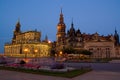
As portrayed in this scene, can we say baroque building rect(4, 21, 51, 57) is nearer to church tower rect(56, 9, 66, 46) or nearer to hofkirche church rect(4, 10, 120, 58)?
hofkirche church rect(4, 10, 120, 58)

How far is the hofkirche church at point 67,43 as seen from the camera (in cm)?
11144

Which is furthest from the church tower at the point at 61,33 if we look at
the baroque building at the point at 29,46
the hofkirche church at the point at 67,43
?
the baroque building at the point at 29,46

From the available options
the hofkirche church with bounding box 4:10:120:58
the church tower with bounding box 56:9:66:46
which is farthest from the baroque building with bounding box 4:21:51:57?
the church tower with bounding box 56:9:66:46

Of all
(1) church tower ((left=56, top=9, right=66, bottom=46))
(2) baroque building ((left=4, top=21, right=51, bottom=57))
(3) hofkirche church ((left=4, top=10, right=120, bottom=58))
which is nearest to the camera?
(3) hofkirche church ((left=4, top=10, right=120, bottom=58))

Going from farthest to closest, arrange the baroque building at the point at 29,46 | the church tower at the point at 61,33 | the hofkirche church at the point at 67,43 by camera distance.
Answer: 1. the baroque building at the point at 29,46
2. the church tower at the point at 61,33
3. the hofkirche church at the point at 67,43

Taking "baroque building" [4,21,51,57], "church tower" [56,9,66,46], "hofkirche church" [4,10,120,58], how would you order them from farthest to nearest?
"baroque building" [4,21,51,57]
"church tower" [56,9,66,46]
"hofkirche church" [4,10,120,58]

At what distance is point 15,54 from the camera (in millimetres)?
136625

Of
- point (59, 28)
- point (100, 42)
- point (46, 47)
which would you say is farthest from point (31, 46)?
point (100, 42)

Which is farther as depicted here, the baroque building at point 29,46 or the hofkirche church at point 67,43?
the baroque building at point 29,46

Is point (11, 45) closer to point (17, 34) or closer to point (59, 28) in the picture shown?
point (17, 34)

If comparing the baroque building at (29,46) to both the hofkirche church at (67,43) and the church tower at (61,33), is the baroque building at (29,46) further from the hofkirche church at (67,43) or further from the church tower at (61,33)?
the church tower at (61,33)

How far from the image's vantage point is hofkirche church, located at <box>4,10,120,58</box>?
366 ft

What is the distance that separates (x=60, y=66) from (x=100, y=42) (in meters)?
88.1

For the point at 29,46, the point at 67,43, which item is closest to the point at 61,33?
the point at 67,43
